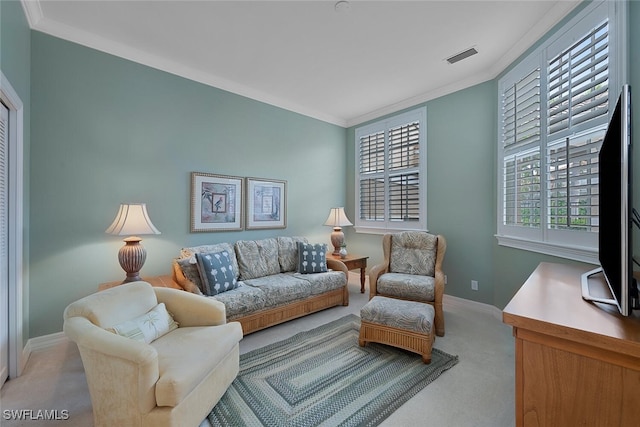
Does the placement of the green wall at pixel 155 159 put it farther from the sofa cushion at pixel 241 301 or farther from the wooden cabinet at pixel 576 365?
the wooden cabinet at pixel 576 365

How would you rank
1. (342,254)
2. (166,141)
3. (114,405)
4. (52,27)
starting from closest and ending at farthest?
(114,405) < (52,27) < (166,141) < (342,254)

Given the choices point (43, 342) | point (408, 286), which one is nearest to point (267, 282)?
point (408, 286)

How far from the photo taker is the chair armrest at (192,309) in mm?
2006

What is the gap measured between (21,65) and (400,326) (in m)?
3.76

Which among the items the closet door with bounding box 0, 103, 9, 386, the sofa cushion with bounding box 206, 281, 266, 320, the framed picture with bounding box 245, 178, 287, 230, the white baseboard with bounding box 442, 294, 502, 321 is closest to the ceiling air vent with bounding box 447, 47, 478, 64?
the framed picture with bounding box 245, 178, 287, 230

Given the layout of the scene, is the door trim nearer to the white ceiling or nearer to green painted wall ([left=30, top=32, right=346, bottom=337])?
green painted wall ([left=30, top=32, right=346, bottom=337])

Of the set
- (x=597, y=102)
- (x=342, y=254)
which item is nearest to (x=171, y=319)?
(x=342, y=254)

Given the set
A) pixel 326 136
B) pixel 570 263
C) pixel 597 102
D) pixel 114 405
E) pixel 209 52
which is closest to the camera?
pixel 114 405

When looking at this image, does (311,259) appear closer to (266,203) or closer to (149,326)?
(266,203)

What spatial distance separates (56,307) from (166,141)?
76.2 inches

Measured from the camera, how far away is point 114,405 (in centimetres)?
140

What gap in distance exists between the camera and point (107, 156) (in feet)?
9.04

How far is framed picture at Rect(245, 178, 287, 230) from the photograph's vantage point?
3818 millimetres

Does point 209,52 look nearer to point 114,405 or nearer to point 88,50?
point 88,50
